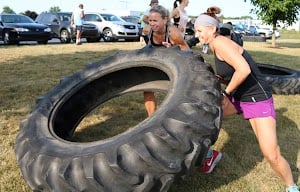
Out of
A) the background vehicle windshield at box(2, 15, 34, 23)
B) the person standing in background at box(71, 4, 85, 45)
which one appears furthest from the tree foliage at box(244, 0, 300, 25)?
the background vehicle windshield at box(2, 15, 34, 23)

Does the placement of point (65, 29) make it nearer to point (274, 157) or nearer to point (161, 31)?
point (161, 31)

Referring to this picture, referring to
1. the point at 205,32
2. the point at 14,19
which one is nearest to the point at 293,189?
the point at 205,32

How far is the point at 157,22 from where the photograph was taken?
4.47 meters

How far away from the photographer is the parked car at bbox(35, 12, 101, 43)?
2158 cm

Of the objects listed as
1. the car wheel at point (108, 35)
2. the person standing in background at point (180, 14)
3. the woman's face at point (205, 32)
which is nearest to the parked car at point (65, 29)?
the car wheel at point (108, 35)

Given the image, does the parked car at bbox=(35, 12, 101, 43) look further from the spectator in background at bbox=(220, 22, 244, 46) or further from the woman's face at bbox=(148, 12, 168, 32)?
the woman's face at bbox=(148, 12, 168, 32)

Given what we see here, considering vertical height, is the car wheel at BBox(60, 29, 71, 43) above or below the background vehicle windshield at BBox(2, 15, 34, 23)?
below

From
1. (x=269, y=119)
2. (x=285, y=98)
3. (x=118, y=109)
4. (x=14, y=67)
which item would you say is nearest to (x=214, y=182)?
(x=269, y=119)

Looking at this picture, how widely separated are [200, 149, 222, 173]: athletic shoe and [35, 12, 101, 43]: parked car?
1798cm

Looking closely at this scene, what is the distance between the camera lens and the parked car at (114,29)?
76.0 ft

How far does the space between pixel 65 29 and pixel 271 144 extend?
19.7m

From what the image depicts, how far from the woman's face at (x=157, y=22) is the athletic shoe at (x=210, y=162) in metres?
1.51

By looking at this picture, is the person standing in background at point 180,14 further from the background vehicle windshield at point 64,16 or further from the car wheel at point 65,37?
the background vehicle windshield at point 64,16

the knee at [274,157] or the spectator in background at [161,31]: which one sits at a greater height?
the spectator in background at [161,31]
